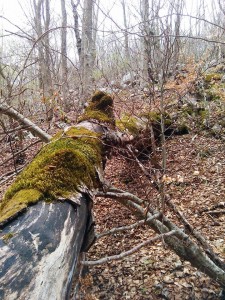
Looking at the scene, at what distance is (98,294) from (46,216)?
1.56 metres

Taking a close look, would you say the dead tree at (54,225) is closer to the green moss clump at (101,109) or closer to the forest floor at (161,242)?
the forest floor at (161,242)

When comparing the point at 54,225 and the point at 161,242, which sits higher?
the point at 54,225

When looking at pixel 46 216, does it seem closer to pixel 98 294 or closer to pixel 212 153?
pixel 98 294

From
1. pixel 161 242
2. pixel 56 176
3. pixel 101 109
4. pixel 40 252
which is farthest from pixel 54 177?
pixel 101 109

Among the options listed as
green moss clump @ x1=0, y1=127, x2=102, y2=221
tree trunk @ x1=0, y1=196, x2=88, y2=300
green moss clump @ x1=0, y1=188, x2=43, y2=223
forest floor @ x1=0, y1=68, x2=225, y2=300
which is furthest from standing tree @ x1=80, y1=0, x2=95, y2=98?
tree trunk @ x1=0, y1=196, x2=88, y2=300

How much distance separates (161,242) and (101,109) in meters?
1.98

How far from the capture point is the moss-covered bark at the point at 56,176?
5.43 ft

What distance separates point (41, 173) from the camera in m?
1.84

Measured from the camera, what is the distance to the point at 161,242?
320 centimetres

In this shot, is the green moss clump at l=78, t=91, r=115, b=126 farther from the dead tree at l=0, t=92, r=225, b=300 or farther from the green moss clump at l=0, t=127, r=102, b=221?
the green moss clump at l=0, t=127, r=102, b=221

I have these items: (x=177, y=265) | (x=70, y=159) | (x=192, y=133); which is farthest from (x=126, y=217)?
(x=192, y=133)

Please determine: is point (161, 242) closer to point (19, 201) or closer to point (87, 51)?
point (19, 201)

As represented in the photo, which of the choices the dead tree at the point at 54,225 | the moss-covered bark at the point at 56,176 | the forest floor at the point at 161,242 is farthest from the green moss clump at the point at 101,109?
the moss-covered bark at the point at 56,176

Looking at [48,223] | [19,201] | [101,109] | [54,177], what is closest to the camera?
[48,223]
